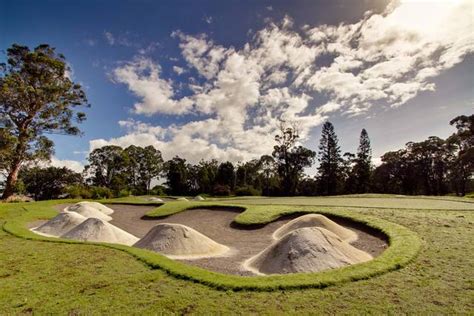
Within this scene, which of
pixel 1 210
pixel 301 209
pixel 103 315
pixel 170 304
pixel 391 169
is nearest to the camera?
pixel 103 315

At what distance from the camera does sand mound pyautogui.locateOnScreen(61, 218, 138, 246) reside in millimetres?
14117

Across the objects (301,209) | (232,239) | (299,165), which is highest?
(299,165)

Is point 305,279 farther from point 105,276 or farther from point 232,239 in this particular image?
point 232,239

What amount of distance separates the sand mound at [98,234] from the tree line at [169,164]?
20.3 meters

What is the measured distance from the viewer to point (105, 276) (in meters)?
7.59

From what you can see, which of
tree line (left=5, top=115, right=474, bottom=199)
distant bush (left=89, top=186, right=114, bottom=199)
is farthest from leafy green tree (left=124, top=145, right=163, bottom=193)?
distant bush (left=89, top=186, right=114, bottom=199)

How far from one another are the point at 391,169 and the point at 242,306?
228 feet

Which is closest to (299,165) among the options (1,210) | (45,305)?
(1,210)

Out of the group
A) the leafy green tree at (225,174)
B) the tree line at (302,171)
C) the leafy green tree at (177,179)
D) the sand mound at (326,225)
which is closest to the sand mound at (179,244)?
the sand mound at (326,225)

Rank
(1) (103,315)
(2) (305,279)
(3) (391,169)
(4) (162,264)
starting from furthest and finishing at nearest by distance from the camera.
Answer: (3) (391,169) < (4) (162,264) < (2) (305,279) < (1) (103,315)

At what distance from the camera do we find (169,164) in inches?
2763

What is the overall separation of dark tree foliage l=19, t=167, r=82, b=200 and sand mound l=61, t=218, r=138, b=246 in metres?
52.9

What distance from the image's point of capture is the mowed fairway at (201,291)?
18.5 feet

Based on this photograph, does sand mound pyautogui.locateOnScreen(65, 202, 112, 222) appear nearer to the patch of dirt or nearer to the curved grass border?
the patch of dirt
